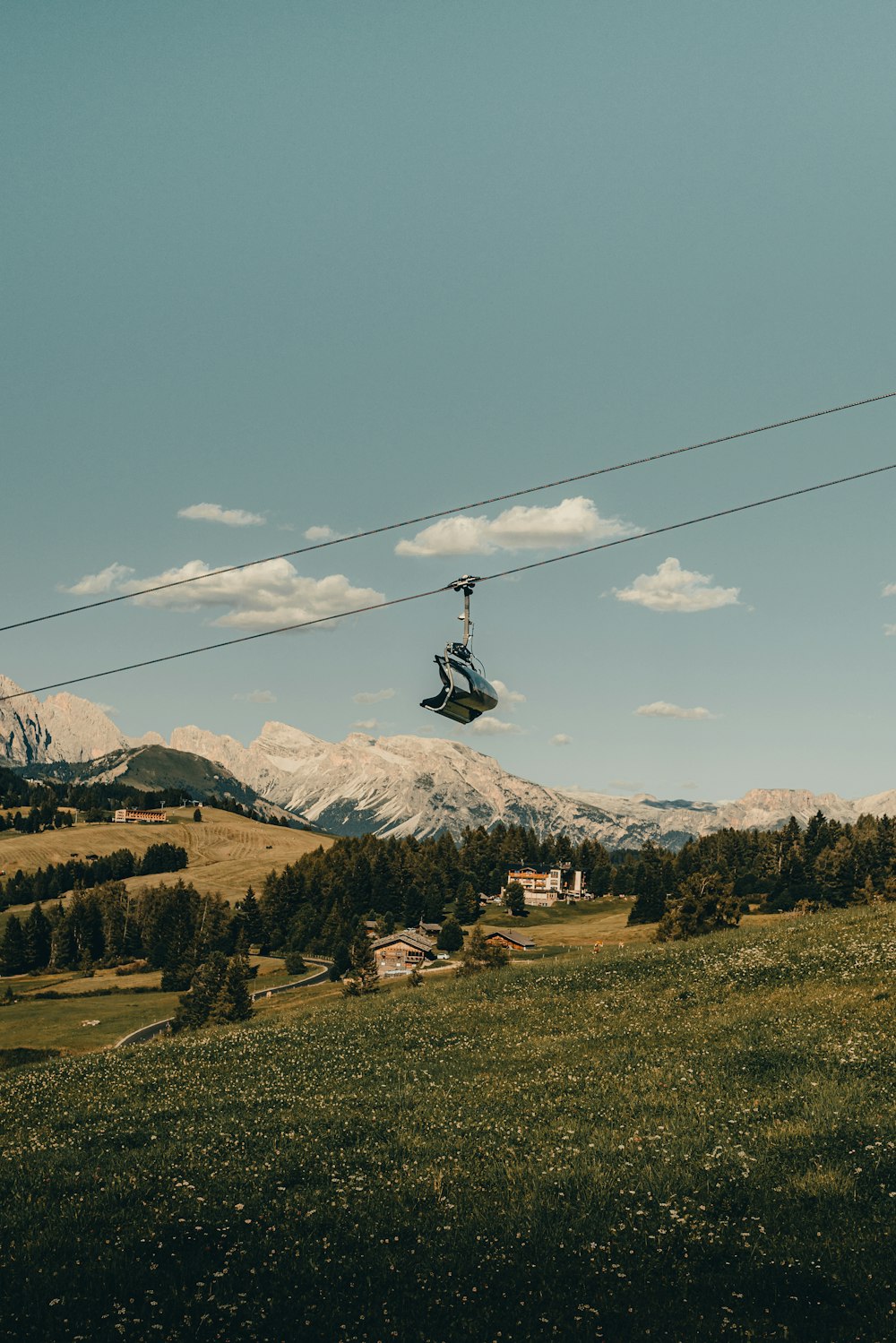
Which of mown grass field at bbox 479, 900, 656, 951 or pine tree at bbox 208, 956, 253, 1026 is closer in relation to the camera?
pine tree at bbox 208, 956, 253, 1026

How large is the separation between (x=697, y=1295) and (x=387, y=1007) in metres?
34.8

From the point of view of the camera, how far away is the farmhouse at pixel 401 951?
5600 inches

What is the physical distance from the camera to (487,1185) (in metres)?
18.5

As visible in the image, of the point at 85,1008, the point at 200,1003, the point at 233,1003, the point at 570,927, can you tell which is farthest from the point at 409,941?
the point at 233,1003

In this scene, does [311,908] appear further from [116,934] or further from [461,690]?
[461,690]

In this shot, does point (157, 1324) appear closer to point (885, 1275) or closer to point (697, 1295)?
point (697, 1295)

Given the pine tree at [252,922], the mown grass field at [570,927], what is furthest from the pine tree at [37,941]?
the mown grass field at [570,927]

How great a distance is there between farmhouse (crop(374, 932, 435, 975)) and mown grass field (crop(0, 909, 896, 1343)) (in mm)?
110390

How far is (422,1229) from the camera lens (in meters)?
16.1

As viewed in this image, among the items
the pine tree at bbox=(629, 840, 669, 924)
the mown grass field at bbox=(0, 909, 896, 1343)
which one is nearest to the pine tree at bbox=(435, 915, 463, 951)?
the pine tree at bbox=(629, 840, 669, 924)

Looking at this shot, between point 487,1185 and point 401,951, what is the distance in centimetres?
13107

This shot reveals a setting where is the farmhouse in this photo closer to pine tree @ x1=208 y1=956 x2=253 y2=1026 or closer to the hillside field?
the hillside field

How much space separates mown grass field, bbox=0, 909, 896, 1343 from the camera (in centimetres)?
1302

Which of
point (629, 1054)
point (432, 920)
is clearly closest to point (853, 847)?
point (432, 920)
